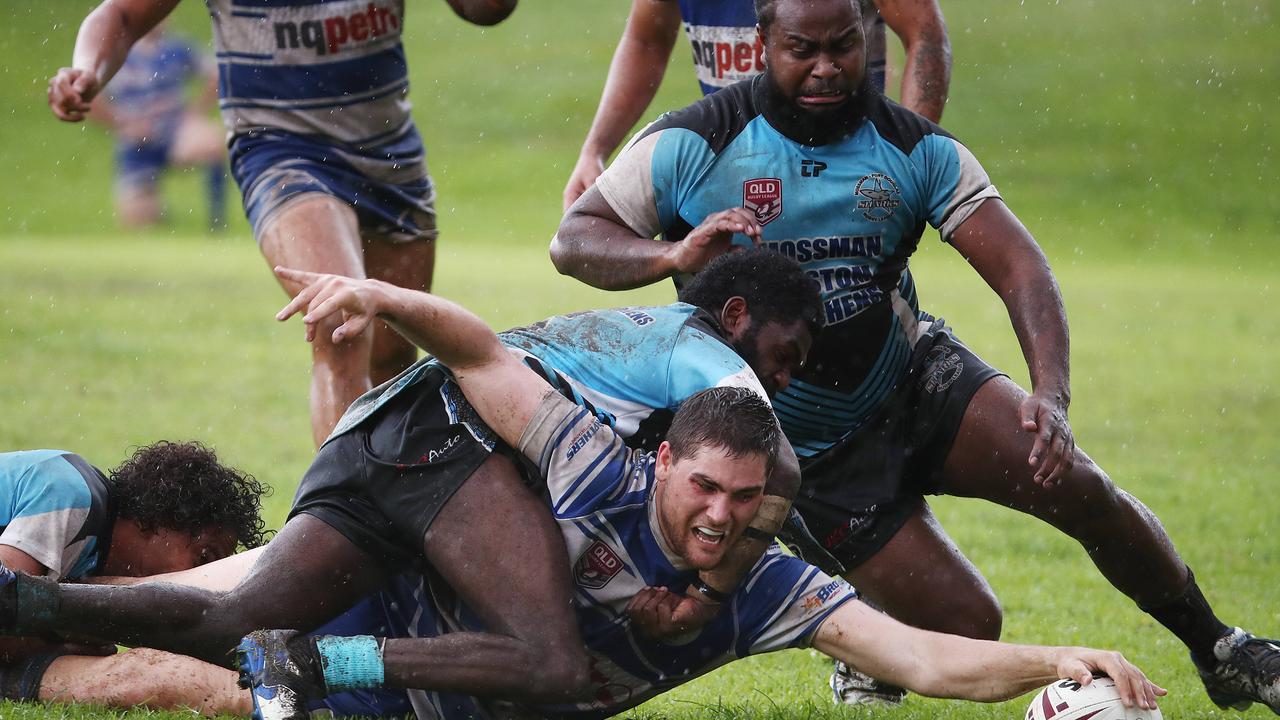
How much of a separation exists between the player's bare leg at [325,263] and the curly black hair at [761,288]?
6.03 ft

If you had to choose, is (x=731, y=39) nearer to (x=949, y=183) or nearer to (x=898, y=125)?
(x=898, y=125)

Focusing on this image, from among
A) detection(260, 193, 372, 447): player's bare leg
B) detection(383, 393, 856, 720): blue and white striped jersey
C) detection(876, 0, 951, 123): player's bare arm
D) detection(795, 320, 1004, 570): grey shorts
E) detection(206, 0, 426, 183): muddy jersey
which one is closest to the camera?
detection(383, 393, 856, 720): blue and white striped jersey

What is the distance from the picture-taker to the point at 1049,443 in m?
4.73

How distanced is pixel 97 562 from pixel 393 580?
967 mm

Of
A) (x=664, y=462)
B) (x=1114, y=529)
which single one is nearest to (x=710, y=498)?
(x=664, y=462)

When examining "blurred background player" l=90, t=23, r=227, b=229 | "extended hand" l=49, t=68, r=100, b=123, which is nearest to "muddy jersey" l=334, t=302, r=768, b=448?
"extended hand" l=49, t=68, r=100, b=123

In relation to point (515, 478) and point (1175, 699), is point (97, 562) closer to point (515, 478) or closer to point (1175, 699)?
point (515, 478)

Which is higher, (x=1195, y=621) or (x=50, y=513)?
(x=50, y=513)

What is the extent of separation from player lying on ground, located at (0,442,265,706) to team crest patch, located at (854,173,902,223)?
7.44 feet

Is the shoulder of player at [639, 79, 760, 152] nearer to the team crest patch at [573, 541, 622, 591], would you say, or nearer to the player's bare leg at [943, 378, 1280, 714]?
the player's bare leg at [943, 378, 1280, 714]

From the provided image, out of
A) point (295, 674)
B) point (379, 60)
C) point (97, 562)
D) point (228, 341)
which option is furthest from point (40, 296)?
point (295, 674)

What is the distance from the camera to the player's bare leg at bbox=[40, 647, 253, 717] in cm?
485

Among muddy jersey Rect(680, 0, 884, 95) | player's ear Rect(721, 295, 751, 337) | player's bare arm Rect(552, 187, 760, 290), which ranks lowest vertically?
player's ear Rect(721, 295, 751, 337)

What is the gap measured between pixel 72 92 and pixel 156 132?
754 inches
